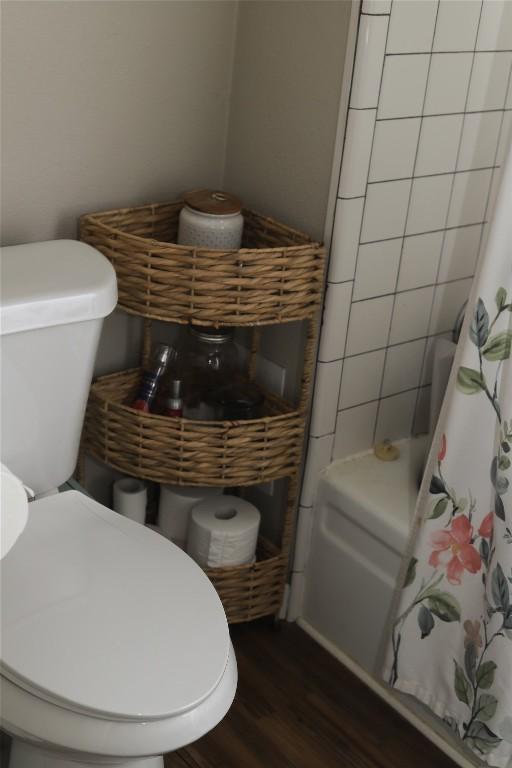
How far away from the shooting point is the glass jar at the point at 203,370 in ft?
6.32

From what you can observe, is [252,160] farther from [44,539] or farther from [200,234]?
[44,539]

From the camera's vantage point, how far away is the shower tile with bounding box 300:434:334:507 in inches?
78.2

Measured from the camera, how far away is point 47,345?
1.58m

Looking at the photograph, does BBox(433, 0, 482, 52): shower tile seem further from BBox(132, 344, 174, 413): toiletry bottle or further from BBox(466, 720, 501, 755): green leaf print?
BBox(466, 720, 501, 755): green leaf print

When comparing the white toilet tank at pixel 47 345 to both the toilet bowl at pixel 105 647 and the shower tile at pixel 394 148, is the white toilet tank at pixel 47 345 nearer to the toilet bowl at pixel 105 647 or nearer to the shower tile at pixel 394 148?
the toilet bowl at pixel 105 647

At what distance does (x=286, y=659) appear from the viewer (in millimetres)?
2023

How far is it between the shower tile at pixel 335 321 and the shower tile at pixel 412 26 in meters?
0.42

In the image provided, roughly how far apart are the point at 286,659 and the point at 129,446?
549mm

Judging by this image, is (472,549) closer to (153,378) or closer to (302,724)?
(302,724)

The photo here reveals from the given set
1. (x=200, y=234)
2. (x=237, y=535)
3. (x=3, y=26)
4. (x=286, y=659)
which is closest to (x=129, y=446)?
(x=237, y=535)

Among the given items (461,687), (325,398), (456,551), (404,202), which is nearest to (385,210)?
(404,202)

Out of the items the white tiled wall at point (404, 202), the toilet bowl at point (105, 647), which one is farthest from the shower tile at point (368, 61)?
the toilet bowl at point (105, 647)

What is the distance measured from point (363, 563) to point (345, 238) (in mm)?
617

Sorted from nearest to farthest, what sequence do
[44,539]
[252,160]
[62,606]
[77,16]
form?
[62,606]
[44,539]
[77,16]
[252,160]
